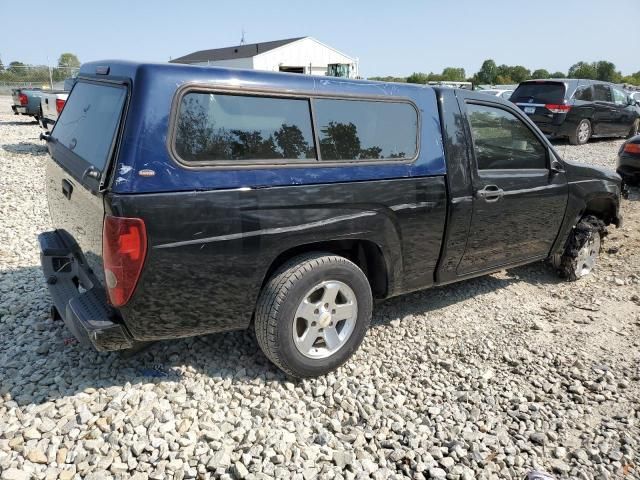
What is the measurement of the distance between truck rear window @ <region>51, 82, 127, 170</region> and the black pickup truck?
0.02 meters

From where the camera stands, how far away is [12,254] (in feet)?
16.5

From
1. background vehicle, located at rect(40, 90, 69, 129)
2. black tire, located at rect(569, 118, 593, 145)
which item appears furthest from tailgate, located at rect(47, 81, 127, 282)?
black tire, located at rect(569, 118, 593, 145)

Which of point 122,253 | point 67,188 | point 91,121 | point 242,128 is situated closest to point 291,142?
point 242,128

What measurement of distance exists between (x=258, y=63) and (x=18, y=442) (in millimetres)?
39008

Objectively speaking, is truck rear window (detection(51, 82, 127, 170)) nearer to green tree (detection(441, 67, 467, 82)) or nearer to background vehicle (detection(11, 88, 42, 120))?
background vehicle (detection(11, 88, 42, 120))

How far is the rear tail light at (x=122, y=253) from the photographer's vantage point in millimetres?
2342

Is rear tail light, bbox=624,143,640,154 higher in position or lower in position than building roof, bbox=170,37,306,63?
lower

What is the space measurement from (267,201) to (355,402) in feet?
4.40

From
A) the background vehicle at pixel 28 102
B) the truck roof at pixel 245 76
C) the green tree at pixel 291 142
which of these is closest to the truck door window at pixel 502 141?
the truck roof at pixel 245 76

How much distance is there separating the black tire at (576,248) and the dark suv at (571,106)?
9.00 m

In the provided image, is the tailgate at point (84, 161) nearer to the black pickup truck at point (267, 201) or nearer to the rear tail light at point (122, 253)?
the black pickup truck at point (267, 201)

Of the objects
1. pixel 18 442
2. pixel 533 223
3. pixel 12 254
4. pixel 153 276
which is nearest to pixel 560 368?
pixel 533 223

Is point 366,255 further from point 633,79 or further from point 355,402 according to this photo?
point 633,79

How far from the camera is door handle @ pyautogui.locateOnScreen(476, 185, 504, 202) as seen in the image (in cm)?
365
